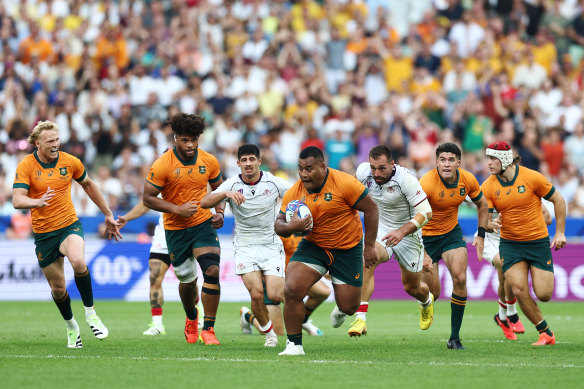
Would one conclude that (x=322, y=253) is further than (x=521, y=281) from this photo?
No

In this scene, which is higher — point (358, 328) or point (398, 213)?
point (398, 213)

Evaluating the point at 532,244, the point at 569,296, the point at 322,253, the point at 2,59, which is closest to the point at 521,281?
the point at 532,244

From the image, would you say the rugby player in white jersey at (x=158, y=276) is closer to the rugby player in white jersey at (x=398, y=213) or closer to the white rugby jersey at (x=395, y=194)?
the rugby player in white jersey at (x=398, y=213)

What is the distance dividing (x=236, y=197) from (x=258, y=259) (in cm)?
123

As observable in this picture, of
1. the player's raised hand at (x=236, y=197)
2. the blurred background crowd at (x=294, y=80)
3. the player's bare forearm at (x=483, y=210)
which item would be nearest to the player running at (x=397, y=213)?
the player's bare forearm at (x=483, y=210)

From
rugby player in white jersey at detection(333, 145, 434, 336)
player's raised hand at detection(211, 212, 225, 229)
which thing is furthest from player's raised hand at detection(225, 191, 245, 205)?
rugby player in white jersey at detection(333, 145, 434, 336)

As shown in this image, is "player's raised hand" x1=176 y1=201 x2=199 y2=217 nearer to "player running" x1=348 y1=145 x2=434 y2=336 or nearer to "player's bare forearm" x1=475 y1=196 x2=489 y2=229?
"player running" x1=348 y1=145 x2=434 y2=336

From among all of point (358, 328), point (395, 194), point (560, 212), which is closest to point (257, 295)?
point (358, 328)

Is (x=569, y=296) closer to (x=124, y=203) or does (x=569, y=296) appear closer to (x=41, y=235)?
(x=124, y=203)

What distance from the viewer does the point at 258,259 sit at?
13.2 m

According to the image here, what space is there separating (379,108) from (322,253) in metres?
14.6

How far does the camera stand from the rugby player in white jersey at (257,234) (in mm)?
12961

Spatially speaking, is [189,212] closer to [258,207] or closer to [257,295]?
[258,207]

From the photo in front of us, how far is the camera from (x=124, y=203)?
77.0 feet
